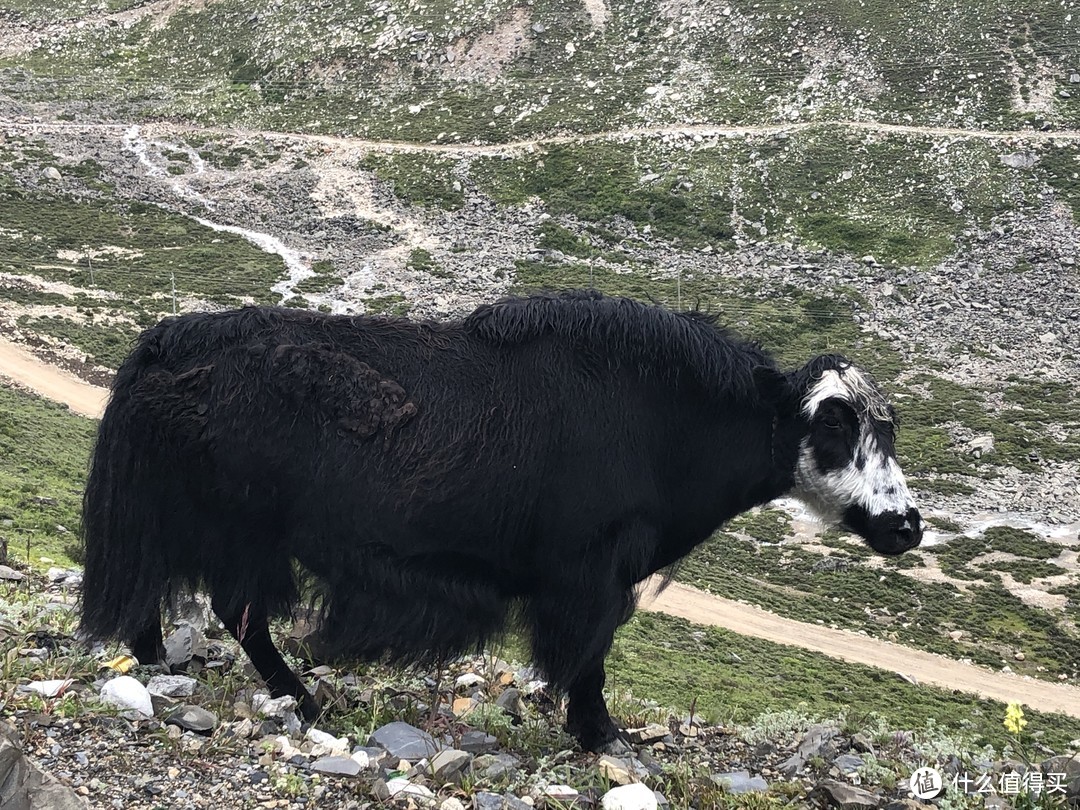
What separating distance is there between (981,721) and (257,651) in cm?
1244

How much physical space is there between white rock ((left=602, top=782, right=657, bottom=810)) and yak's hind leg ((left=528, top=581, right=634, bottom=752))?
2.82ft

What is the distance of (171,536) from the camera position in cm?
519

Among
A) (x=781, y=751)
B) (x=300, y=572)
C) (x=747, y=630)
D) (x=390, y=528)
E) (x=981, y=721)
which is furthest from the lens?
(x=747, y=630)

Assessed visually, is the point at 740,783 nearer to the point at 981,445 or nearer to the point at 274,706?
the point at 274,706

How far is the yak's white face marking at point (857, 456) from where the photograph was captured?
17.4 feet

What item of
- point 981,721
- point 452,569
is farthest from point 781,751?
point 981,721

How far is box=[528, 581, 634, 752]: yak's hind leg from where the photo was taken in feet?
16.8

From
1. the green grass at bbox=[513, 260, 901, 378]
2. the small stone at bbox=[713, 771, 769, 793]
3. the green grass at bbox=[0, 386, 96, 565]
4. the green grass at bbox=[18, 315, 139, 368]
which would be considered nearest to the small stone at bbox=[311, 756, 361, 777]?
the small stone at bbox=[713, 771, 769, 793]

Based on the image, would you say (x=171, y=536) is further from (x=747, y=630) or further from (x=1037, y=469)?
(x=1037, y=469)

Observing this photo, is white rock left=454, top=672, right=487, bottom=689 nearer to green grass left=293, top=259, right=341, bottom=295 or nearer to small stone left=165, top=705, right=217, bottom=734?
small stone left=165, top=705, right=217, bottom=734

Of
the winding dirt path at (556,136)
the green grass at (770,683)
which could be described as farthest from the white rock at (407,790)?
the winding dirt path at (556,136)

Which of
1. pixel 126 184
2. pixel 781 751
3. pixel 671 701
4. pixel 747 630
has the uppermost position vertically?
pixel 126 184

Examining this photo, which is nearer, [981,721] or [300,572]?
[300,572]

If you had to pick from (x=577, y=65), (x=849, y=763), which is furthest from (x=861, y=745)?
(x=577, y=65)
